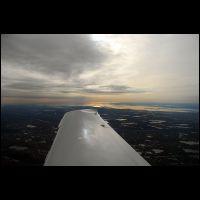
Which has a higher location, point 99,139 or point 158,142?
point 99,139

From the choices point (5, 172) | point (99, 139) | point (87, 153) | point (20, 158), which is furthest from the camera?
point (20, 158)

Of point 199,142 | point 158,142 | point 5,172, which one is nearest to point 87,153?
point 5,172

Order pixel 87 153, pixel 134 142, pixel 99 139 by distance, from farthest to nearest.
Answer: pixel 134 142
pixel 99 139
pixel 87 153

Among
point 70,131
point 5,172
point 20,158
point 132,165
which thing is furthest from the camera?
point 20,158

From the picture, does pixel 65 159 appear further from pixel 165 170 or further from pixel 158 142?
pixel 158 142

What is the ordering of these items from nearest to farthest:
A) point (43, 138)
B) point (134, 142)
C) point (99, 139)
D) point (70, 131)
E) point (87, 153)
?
point (87, 153), point (99, 139), point (70, 131), point (134, 142), point (43, 138)

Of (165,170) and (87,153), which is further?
(87,153)
